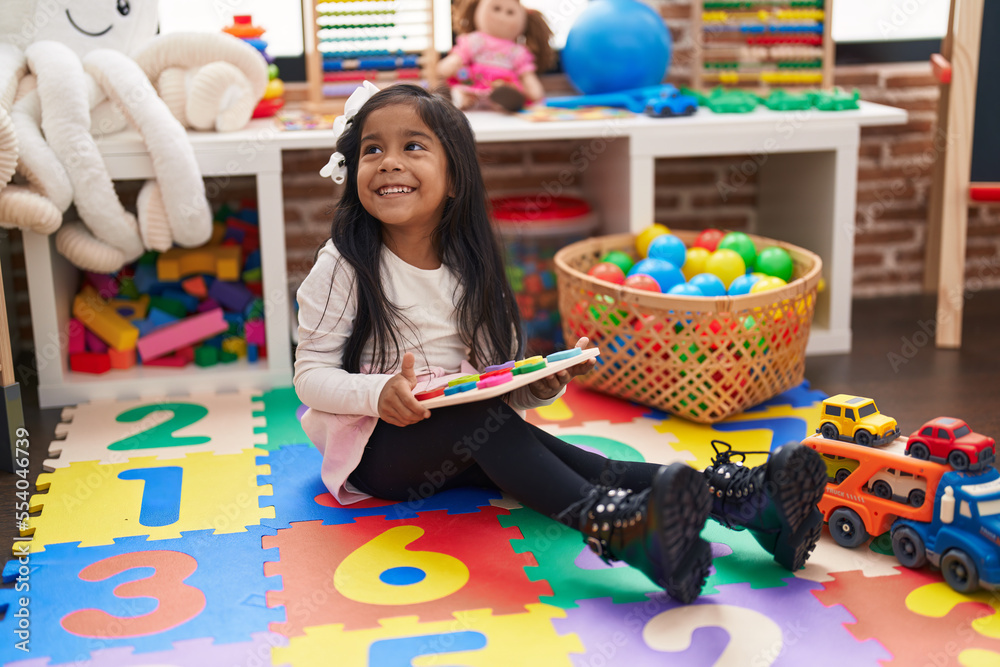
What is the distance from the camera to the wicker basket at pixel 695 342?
1.71 meters

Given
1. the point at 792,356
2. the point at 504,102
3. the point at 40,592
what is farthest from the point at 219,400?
the point at 792,356

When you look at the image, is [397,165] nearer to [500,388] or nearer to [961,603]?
[500,388]

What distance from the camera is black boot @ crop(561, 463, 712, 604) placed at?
3.61 ft

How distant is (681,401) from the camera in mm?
1809

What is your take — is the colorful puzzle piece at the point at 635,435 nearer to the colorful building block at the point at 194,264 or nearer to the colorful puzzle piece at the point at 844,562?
the colorful puzzle piece at the point at 844,562

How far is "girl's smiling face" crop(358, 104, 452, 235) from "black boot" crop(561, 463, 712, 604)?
19.5 inches

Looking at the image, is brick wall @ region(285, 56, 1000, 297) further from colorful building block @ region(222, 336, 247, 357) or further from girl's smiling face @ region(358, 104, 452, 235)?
girl's smiling face @ region(358, 104, 452, 235)

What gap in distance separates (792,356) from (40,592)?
1278 mm

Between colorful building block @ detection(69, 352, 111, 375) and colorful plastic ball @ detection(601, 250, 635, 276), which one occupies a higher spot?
colorful plastic ball @ detection(601, 250, 635, 276)

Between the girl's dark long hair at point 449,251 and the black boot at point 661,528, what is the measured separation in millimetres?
381

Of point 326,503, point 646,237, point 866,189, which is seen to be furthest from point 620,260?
point 866,189

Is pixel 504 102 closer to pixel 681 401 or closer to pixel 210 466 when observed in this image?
pixel 681 401

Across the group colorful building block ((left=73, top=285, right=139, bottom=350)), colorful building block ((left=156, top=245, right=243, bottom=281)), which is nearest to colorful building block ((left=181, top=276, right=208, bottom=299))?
colorful building block ((left=156, top=245, right=243, bottom=281))

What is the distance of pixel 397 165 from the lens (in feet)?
4.57
